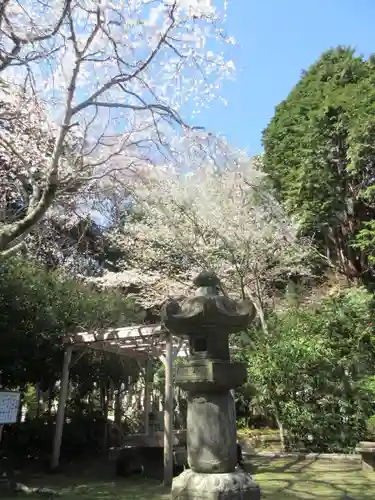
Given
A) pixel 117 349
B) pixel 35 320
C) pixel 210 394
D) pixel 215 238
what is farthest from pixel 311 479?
pixel 215 238

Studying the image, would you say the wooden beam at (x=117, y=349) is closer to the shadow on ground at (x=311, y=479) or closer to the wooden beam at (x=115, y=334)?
the wooden beam at (x=115, y=334)

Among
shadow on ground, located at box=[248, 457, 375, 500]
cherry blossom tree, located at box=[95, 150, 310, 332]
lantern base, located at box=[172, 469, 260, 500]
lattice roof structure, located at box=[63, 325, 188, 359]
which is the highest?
cherry blossom tree, located at box=[95, 150, 310, 332]

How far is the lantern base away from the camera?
3656mm

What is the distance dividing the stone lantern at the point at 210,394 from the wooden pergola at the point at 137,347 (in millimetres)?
3455

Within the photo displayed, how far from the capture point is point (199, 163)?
618 centimetres

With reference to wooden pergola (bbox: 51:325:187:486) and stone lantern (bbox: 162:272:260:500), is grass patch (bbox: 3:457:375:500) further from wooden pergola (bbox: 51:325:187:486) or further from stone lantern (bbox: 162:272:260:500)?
stone lantern (bbox: 162:272:260:500)

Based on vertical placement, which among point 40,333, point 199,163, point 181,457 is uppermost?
point 199,163

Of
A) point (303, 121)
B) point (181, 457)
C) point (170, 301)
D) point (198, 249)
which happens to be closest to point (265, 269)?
point (198, 249)

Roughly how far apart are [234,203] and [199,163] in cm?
784

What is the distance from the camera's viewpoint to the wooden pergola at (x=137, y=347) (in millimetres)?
7336

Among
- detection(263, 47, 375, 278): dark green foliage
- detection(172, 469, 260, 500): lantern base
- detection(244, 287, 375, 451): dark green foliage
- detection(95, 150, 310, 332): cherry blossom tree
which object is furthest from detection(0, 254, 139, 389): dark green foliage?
detection(263, 47, 375, 278): dark green foliage

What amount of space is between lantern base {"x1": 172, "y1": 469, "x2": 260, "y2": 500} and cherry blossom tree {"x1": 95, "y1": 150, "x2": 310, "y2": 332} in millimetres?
8936

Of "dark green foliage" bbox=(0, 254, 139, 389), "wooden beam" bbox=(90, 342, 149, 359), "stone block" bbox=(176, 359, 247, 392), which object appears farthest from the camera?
"wooden beam" bbox=(90, 342, 149, 359)

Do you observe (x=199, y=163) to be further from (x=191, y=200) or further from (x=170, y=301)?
(x=191, y=200)
